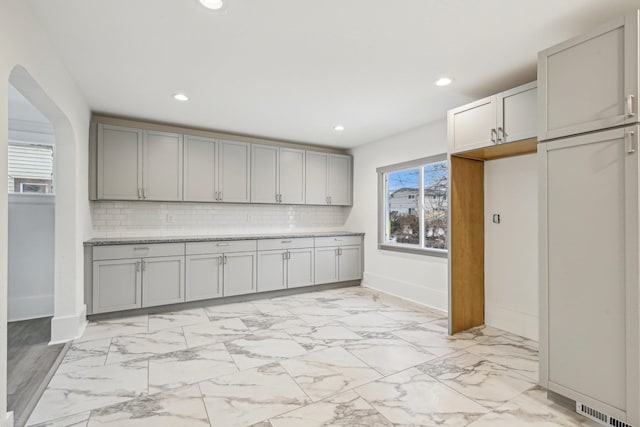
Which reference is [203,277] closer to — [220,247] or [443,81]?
[220,247]

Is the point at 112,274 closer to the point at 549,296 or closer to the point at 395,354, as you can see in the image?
the point at 395,354

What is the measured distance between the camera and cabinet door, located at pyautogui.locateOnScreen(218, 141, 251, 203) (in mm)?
4652

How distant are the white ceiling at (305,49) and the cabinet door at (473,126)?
21cm

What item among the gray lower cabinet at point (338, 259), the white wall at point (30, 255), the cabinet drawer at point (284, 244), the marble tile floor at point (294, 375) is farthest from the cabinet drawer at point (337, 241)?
the white wall at point (30, 255)

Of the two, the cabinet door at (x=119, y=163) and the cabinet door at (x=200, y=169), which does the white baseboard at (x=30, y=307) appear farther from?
the cabinet door at (x=200, y=169)

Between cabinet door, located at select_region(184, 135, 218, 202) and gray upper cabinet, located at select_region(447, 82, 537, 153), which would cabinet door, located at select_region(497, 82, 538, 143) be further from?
cabinet door, located at select_region(184, 135, 218, 202)

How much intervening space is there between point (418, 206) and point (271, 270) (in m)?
2.25

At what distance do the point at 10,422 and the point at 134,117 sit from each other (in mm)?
3323

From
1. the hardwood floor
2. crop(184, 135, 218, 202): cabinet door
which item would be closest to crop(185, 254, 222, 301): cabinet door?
crop(184, 135, 218, 202): cabinet door

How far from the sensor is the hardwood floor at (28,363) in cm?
203

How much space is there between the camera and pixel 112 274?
12.1 feet

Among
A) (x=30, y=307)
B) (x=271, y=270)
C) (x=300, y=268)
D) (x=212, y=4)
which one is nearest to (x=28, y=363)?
(x=30, y=307)

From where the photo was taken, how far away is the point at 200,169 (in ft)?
14.7

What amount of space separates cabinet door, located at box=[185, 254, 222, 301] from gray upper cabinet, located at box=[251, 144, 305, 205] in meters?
1.12
